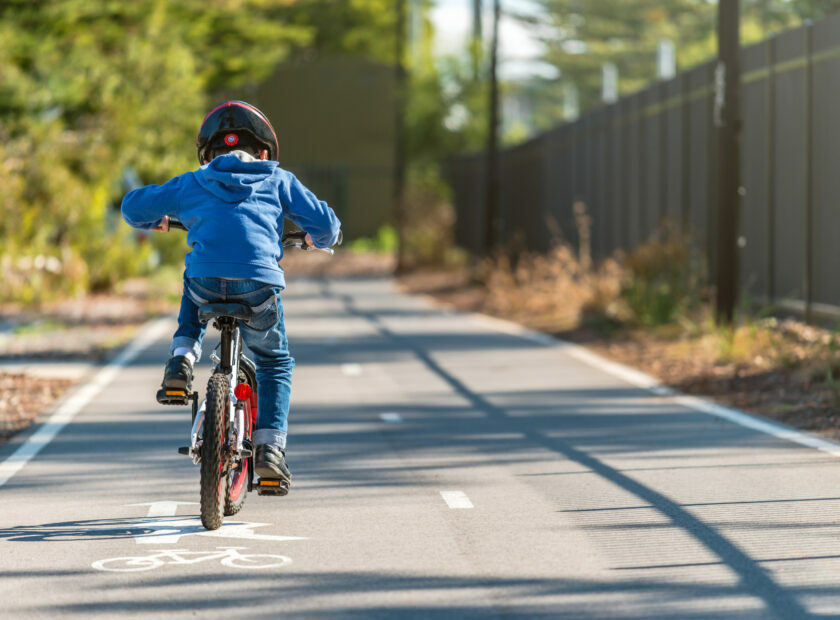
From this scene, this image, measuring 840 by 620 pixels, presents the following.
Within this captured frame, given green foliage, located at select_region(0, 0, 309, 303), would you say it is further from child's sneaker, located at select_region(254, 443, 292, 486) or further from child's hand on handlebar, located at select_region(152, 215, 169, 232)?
child's sneaker, located at select_region(254, 443, 292, 486)

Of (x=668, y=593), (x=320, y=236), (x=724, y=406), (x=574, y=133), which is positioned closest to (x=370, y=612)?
(x=668, y=593)

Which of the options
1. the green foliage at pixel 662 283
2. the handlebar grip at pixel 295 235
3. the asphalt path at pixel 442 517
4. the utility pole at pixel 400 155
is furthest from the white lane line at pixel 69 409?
the utility pole at pixel 400 155

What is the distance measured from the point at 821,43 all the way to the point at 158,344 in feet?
26.1

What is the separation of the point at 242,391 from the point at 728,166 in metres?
9.17

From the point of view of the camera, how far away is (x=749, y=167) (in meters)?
16.6

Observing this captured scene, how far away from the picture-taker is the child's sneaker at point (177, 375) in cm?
664

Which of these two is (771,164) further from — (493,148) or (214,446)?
(493,148)

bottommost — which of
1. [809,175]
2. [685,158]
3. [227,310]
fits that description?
[227,310]

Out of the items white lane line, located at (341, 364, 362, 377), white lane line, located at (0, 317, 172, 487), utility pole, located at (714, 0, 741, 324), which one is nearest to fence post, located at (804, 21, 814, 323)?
utility pole, located at (714, 0, 741, 324)

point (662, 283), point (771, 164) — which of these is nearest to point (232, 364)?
point (771, 164)

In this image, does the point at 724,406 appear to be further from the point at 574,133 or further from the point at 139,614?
the point at 574,133

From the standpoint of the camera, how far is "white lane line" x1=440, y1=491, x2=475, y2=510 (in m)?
7.47

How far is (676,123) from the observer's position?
19328 millimetres

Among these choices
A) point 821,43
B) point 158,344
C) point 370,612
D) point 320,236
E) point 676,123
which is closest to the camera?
point 370,612
